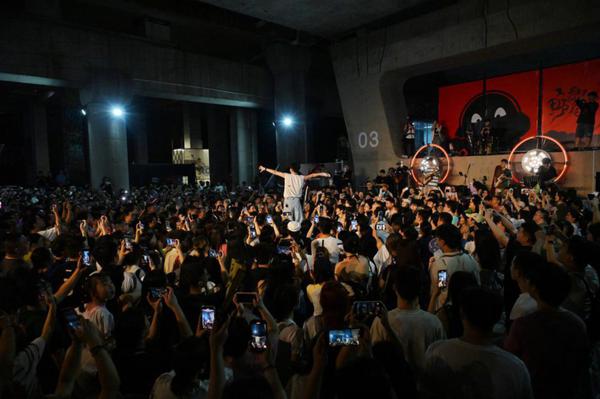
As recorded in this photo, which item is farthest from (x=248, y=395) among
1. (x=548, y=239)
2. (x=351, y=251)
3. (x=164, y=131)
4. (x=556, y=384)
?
(x=164, y=131)

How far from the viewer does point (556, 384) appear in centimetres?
223

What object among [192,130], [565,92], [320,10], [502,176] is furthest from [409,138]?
[192,130]

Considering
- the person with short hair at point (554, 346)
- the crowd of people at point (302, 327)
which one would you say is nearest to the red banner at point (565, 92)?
the crowd of people at point (302, 327)

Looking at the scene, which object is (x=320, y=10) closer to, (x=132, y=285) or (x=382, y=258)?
(x=382, y=258)

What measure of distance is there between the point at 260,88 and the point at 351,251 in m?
17.3

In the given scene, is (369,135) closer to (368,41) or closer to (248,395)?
(368,41)

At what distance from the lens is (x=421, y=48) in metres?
15.4

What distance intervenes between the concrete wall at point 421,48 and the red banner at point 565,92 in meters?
2.00

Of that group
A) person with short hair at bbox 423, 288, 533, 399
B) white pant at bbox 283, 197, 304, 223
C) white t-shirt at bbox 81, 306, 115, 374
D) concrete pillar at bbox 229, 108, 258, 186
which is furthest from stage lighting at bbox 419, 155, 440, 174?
white t-shirt at bbox 81, 306, 115, 374

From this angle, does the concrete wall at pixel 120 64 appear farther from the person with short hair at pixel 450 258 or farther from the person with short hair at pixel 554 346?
the person with short hair at pixel 554 346

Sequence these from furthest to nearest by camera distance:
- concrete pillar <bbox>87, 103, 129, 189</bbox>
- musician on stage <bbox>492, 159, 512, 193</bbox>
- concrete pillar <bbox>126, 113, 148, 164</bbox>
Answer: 1. concrete pillar <bbox>126, 113, 148, 164</bbox>
2. concrete pillar <bbox>87, 103, 129, 189</bbox>
3. musician on stage <bbox>492, 159, 512, 193</bbox>

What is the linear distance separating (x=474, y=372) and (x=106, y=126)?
16591mm

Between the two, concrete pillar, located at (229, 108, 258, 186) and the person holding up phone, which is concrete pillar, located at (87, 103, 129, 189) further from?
the person holding up phone

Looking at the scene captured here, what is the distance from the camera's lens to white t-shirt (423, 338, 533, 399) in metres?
1.84
